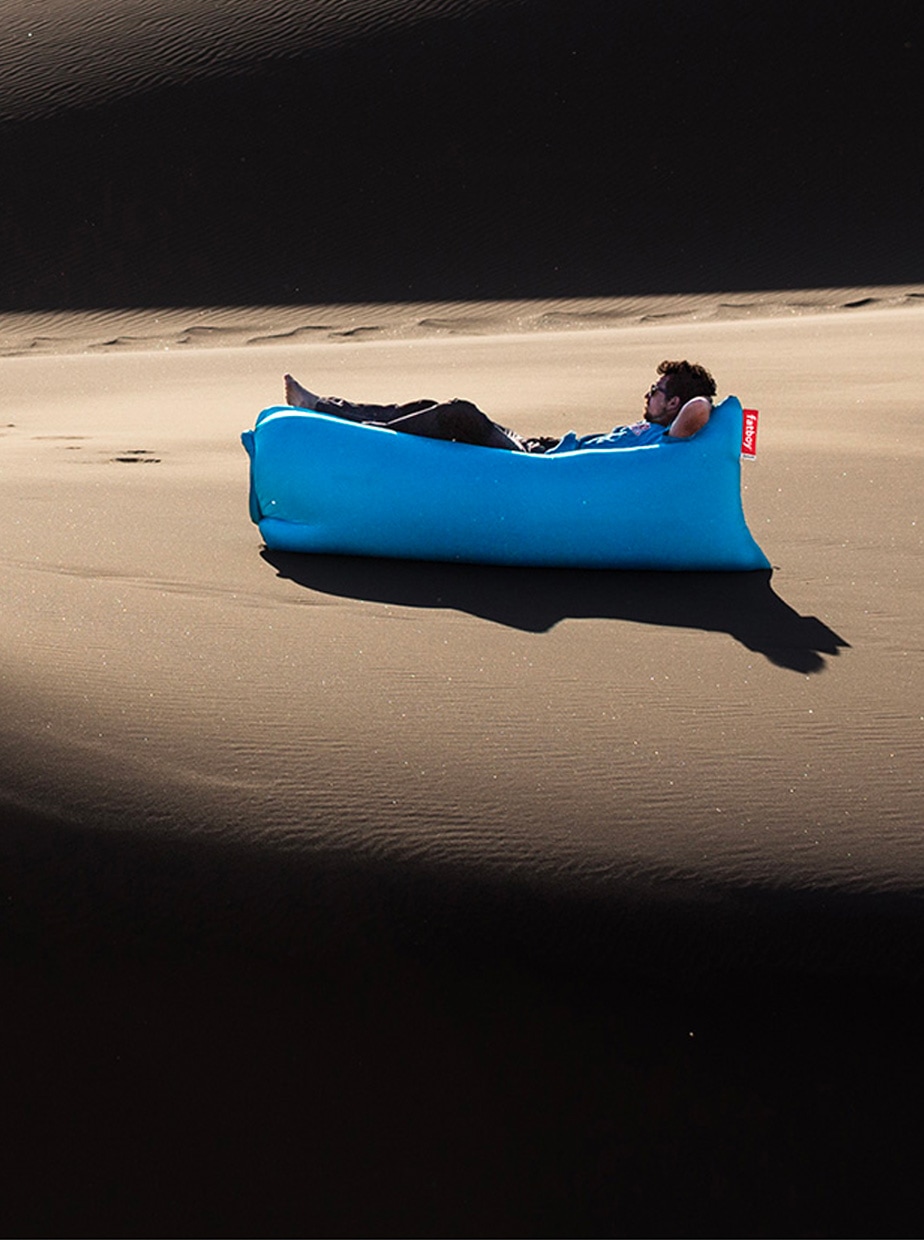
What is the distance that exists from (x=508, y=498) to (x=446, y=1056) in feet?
8.43

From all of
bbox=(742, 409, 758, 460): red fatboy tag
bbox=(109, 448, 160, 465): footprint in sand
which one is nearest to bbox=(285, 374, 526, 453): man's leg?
bbox=(742, 409, 758, 460): red fatboy tag

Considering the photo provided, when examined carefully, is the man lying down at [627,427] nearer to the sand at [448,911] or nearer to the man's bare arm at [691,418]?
the man's bare arm at [691,418]

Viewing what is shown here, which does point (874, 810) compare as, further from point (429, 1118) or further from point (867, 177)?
point (867, 177)

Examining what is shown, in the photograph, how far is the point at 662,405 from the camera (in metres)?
5.20

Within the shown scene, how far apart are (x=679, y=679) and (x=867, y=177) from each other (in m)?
16.8

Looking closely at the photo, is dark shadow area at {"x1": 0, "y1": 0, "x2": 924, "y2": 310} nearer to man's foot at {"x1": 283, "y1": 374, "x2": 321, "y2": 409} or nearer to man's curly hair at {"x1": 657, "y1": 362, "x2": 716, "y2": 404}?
man's foot at {"x1": 283, "y1": 374, "x2": 321, "y2": 409}

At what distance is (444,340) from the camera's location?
14.6 m

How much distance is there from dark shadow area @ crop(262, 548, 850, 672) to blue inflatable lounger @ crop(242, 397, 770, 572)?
7 centimetres

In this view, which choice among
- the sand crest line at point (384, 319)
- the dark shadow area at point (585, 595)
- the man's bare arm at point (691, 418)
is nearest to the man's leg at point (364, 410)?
the dark shadow area at point (585, 595)

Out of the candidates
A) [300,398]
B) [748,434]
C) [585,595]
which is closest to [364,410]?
[300,398]

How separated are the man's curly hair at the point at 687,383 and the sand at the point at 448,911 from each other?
1019mm

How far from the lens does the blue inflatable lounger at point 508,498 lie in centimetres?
509

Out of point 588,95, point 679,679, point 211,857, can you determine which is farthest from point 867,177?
point 211,857

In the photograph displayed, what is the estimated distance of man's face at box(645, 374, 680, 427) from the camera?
17.0 feet
